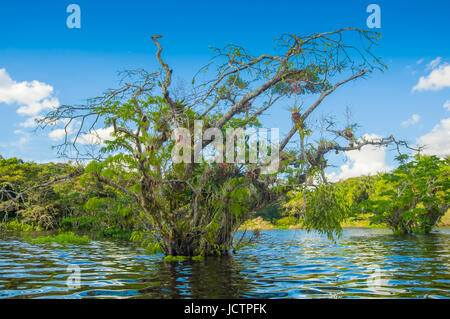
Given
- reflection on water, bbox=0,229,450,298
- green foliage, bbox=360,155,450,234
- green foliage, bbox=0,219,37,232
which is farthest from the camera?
green foliage, bbox=0,219,37,232

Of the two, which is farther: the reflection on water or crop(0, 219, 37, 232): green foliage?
crop(0, 219, 37, 232): green foliage

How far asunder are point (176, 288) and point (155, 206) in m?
4.80

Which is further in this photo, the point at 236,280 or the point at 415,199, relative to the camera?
the point at 415,199

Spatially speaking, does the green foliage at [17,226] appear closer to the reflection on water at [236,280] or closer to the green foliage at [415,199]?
the reflection on water at [236,280]

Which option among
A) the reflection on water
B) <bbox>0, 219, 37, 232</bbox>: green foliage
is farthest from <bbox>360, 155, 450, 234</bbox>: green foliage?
<bbox>0, 219, 37, 232</bbox>: green foliage

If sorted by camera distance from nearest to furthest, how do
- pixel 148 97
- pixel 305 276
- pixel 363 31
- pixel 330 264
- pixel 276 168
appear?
pixel 305 276 → pixel 363 31 → pixel 330 264 → pixel 148 97 → pixel 276 168

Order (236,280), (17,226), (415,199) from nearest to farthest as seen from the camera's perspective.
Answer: (236,280)
(415,199)
(17,226)

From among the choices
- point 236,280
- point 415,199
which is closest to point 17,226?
point 236,280

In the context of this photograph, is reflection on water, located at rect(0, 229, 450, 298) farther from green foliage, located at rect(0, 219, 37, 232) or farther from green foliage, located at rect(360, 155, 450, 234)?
green foliage, located at rect(0, 219, 37, 232)

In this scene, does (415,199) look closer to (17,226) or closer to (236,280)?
(236,280)

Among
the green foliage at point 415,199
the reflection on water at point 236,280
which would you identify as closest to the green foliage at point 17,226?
the reflection on water at point 236,280
